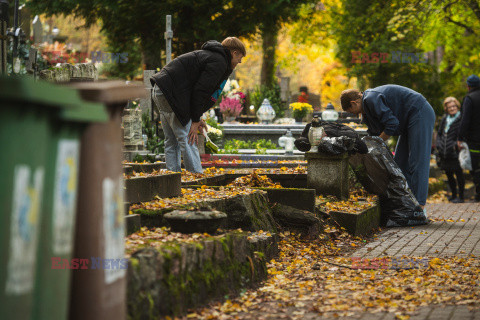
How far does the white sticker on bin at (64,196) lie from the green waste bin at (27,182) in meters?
0.03

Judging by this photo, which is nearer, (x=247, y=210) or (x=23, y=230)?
(x=23, y=230)

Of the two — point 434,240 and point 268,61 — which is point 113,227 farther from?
point 268,61

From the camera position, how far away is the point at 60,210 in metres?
2.95

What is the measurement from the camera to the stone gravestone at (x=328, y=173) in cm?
907

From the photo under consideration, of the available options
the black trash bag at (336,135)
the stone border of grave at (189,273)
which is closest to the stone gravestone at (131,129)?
the black trash bag at (336,135)

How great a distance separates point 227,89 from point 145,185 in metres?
13.4

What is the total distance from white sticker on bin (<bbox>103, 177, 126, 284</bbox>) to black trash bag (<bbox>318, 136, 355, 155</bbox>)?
19.2 feet

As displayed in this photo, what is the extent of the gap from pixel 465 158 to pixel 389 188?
Answer: 4853 mm

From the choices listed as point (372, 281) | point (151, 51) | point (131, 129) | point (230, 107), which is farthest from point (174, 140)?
point (151, 51)

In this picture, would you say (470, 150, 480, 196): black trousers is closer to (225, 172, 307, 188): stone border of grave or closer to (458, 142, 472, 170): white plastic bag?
(458, 142, 472, 170): white plastic bag

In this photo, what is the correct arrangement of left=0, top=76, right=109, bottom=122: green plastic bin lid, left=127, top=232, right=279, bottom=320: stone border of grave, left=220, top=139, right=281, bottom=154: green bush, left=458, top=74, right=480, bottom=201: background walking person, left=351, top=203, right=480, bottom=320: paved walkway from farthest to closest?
left=220, top=139, right=281, bottom=154: green bush < left=458, top=74, right=480, bottom=201: background walking person < left=351, top=203, right=480, bottom=320: paved walkway < left=127, top=232, right=279, bottom=320: stone border of grave < left=0, top=76, right=109, bottom=122: green plastic bin lid

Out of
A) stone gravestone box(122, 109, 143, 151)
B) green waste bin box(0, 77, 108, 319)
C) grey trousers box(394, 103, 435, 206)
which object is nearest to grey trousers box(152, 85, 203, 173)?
grey trousers box(394, 103, 435, 206)

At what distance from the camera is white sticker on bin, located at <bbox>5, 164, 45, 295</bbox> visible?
2.66 meters

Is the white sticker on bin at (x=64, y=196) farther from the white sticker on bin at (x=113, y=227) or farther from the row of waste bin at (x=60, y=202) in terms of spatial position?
the white sticker on bin at (x=113, y=227)
